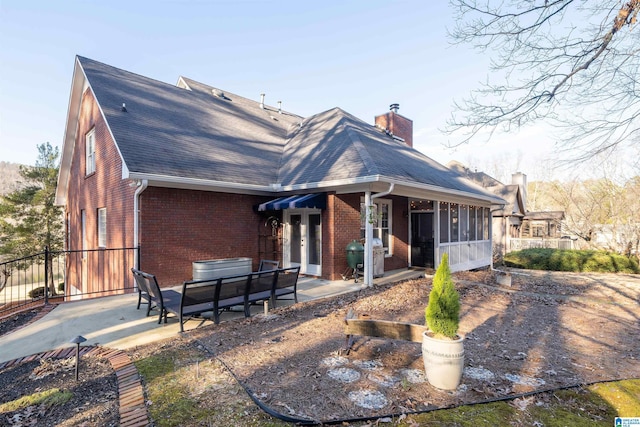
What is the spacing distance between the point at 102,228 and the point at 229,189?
17.0 ft

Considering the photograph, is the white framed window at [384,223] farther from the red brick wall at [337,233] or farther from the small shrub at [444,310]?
the small shrub at [444,310]

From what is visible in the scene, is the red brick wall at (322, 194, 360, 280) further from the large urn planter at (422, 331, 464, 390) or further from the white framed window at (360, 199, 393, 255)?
the large urn planter at (422, 331, 464, 390)

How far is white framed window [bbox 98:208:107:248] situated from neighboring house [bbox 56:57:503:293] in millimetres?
43

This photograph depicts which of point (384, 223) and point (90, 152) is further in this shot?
point (384, 223)

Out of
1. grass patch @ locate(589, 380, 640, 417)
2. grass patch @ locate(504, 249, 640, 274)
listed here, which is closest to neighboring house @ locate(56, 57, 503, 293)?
grass patch @ locate(504, 249, 640, 274)

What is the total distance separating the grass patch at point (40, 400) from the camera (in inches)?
137

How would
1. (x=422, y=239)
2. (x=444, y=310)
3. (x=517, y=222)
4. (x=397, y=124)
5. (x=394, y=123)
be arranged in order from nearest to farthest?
(x=444, y=310) → (x=422, y=239) → (x=394, y=123) → (x=397, y=124) → (x=517, y=222)

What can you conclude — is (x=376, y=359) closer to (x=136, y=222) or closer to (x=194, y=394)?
(x=194, y=394)

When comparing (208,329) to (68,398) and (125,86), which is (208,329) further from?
(125,86)

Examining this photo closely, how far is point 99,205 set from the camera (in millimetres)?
10977

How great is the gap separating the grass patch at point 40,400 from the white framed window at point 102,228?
8221mm

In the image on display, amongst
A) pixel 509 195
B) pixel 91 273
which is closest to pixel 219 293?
pixel 91 273

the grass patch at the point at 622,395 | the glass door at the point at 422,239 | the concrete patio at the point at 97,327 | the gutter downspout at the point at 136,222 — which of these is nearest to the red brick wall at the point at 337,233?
the concrete patio at the point at 97,327

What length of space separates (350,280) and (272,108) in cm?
1226
